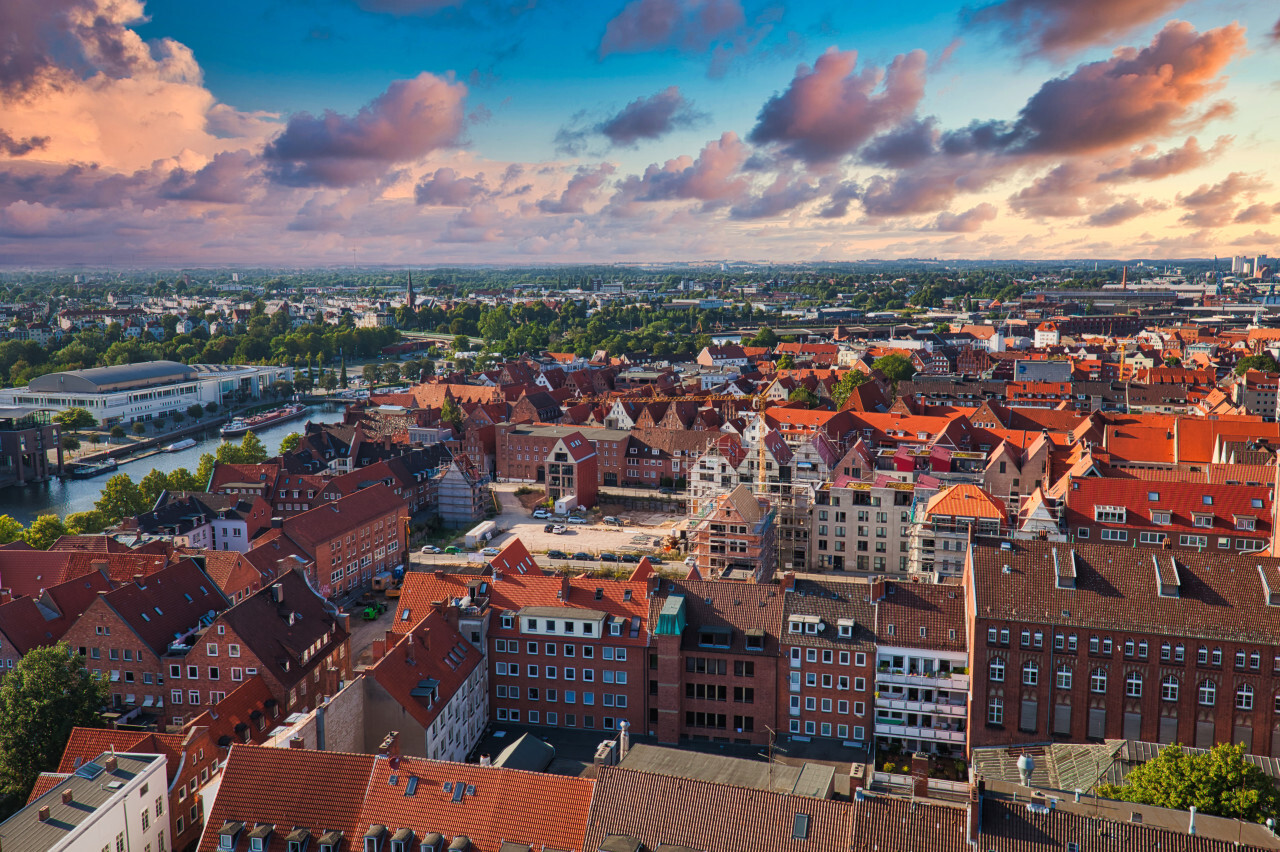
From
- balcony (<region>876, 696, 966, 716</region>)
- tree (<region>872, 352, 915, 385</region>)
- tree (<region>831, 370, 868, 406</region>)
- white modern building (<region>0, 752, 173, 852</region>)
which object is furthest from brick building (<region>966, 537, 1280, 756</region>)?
tree (<region>872, 352, 915, 385</region>)

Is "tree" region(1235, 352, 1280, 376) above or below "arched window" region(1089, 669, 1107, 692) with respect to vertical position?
above

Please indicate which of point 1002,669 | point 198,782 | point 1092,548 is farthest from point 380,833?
point 1092,548

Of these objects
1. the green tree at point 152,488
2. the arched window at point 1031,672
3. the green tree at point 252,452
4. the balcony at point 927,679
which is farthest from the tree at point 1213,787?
the green tree at point 252,452

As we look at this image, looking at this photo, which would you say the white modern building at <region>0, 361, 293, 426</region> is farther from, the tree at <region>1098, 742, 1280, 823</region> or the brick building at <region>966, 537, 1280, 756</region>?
the tree at <region>1098, 742, 1280, 823</region>

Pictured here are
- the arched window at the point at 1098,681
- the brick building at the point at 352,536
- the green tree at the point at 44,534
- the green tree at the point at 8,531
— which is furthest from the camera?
the green tree at the point at 8,531

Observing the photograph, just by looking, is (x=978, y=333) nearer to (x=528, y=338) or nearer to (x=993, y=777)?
(x=528, y=338)

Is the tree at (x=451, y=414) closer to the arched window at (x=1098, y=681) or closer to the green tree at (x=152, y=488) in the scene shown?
the green tree at (x=152, y=488)
